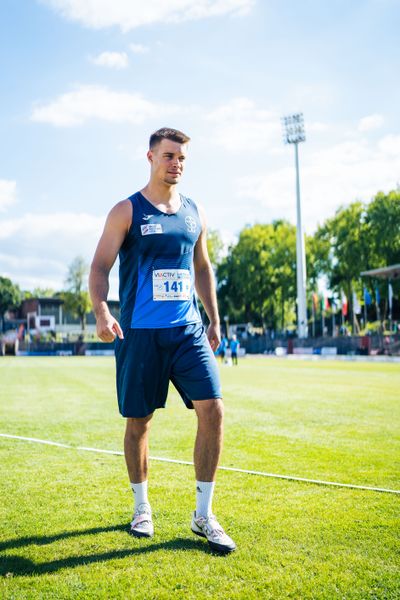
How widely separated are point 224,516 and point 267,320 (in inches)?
3246

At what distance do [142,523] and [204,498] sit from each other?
17.3 inches

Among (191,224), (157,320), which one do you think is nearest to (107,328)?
(157,320)

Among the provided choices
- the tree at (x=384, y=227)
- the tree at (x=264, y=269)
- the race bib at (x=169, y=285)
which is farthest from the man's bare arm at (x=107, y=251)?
the tree at (x=264, y=269)

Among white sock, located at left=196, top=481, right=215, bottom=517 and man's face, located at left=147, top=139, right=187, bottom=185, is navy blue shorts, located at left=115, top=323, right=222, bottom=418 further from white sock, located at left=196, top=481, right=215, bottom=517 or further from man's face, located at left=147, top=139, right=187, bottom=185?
man's face, located at left=147, top=139, right=187, bottom=185

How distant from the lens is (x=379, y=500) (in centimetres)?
453

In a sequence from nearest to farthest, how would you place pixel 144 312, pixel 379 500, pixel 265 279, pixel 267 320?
pixel 144 312 < pixel 379 500 < pixel 265 279 < pixel 267 320

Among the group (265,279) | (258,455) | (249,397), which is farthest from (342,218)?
(258,455)

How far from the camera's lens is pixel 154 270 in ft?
13.3

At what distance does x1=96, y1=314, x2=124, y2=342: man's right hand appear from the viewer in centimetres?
372

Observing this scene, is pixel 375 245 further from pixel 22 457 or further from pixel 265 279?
pixel 22 457

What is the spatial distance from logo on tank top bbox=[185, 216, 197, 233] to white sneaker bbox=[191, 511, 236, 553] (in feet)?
6.39

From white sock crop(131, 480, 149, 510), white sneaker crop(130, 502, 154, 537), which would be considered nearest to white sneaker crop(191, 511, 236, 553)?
white sneaker crop(130, 502, 154, 537)

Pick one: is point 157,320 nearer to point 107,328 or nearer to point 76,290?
point 107,328

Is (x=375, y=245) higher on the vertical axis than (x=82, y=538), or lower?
higher
